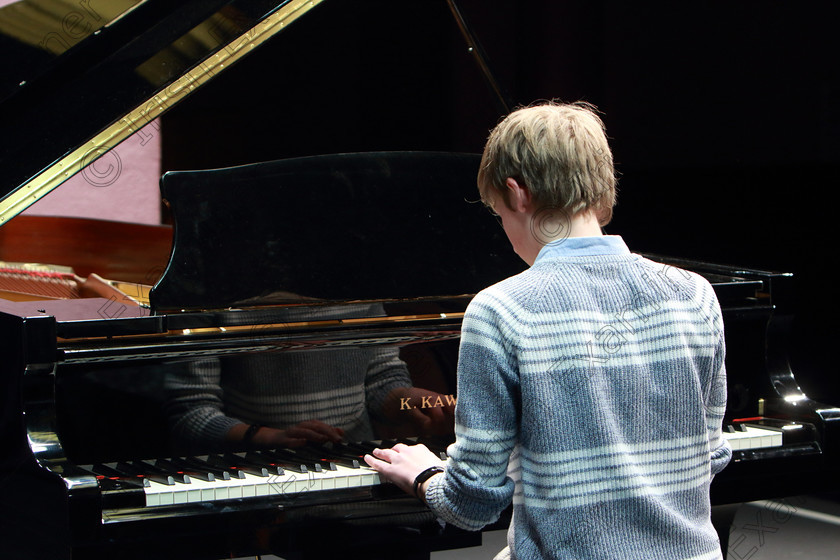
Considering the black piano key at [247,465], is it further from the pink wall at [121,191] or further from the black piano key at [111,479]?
the pink wall at [121,191]

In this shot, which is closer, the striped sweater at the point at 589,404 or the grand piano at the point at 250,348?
the striped sweater at the point at 589,404

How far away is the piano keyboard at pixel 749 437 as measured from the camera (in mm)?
2307

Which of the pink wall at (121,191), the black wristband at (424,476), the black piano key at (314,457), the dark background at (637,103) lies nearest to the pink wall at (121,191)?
the pink wall at (121,191)

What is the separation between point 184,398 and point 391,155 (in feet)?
2.96

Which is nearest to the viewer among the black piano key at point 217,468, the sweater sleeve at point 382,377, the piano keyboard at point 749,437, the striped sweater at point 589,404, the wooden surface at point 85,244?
the striped sweater at point 589,404

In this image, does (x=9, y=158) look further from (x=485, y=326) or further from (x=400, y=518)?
(x=485, y=326)

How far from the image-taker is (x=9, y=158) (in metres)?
2.19

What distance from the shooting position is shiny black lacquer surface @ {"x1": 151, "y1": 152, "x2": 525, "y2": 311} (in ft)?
7.29

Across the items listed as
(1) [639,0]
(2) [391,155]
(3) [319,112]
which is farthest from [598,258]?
(3) [319,112]

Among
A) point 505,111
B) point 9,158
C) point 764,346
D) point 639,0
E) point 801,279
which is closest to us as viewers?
point 9,158

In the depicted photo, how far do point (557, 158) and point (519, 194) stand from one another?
0.08m

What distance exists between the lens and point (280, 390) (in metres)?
2.08

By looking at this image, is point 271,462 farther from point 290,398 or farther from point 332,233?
point 332,233

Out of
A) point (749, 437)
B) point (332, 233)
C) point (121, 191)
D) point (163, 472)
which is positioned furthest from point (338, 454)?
point (121, 191)
